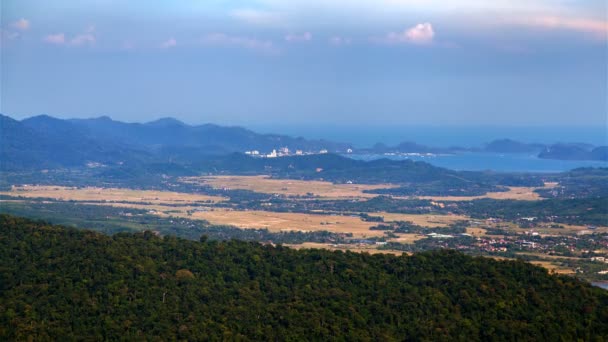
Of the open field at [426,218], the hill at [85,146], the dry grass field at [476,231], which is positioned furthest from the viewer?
the hill at [85,146]

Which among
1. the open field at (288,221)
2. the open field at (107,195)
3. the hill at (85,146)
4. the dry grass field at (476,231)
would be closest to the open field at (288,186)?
the open field at (107,195)

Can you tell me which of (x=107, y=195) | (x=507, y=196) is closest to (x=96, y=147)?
(x=107, y=195)

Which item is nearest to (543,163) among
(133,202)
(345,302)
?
(133,202)

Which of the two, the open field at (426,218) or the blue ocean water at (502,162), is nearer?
the open field at (426,218)

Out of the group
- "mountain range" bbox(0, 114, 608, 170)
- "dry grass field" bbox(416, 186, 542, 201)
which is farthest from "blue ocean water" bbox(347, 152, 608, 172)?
"dry grass field" bbox(416, 186, 542, 201)

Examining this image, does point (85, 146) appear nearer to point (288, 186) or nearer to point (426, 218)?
point (288, 186)

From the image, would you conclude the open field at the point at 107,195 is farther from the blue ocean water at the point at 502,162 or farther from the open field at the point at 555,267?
the blue ocean water at the point at 502,162

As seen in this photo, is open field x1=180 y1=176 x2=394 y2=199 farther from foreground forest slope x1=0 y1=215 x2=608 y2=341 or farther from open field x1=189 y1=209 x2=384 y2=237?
foreground forest slope x1=0 y1=215 x2=608 y2=341

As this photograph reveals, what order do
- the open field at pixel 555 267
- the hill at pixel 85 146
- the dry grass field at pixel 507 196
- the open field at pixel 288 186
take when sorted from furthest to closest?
the hill at pixel 85 146 < the open field at pixel 288 186 < the dry grass field at pixel 507 196 < the open field at pixel 555 267
